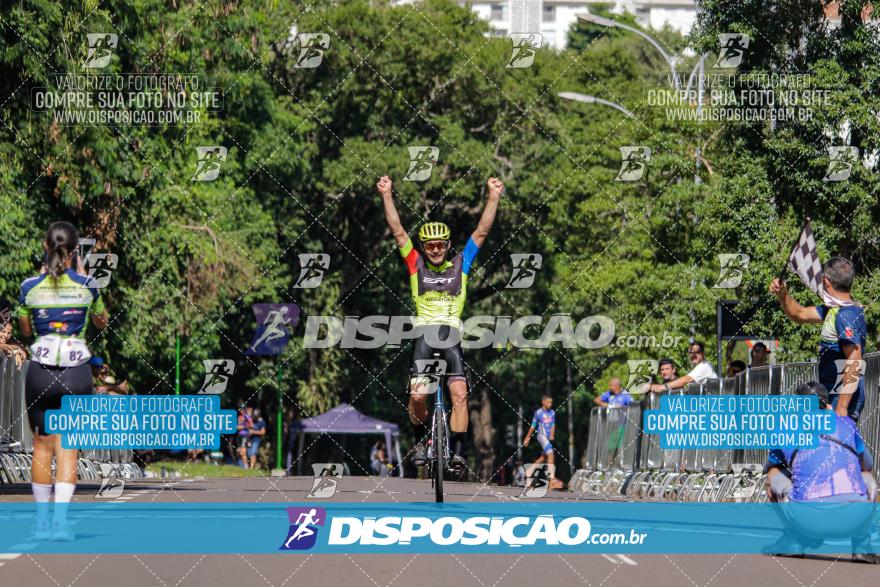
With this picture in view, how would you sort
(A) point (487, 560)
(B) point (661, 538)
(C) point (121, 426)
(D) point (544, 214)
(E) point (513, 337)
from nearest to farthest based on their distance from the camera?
(A) point (487, 560)
(B) point (661, 538)
(C) point (121, 426)
(D) point (544, 214)
(E) point (513, 337)

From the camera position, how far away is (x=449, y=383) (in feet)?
50.8

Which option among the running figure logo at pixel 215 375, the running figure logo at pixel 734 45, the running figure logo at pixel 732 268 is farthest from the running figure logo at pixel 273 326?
the running figure logo at pixel 734 45

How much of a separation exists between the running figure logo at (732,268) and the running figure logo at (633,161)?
507 cm

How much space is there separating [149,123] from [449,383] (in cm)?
1426

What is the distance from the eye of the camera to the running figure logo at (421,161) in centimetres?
4378

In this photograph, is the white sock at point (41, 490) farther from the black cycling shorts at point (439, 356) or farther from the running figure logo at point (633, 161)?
the running figure logo at point (633, 161)

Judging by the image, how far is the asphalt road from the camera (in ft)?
32.6

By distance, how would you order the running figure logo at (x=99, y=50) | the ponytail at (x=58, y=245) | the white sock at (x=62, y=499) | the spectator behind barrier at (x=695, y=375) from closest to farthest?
the ponytail at (x=58, y=245), the white sock at (x=62, y=499), the spectator behind barrier at (x=695, y=375), the running figure logo at (x=99, y=50)

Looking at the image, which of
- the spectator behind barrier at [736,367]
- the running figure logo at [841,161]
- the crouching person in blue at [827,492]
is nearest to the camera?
the crouching person in blue at [827,492]

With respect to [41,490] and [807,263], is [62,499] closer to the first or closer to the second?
[41,490]

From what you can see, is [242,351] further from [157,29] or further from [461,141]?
[157,29]

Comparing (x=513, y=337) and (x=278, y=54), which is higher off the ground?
(x=278, y=54)

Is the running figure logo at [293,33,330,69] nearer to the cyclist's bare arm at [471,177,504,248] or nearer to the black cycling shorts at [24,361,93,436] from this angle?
the cyclist's bare arm at [471,177,504,248]

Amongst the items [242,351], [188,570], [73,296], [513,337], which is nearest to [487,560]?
[188,570]
